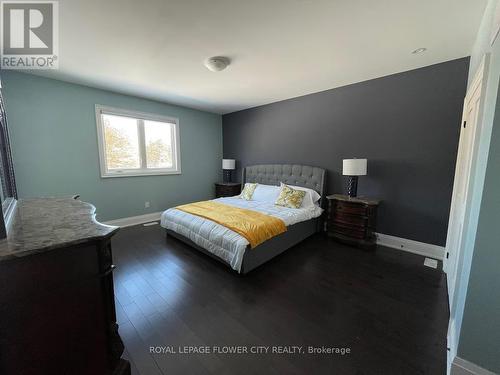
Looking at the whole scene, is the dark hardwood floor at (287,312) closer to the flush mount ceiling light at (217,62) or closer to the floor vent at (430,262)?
the floor vent at (430,262)

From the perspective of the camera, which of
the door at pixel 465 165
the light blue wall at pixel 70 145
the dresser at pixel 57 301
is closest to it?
the dresser at pixel 57 301

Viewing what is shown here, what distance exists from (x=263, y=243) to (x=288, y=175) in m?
2.02

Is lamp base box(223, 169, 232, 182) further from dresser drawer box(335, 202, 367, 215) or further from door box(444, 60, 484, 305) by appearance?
door box(444, 60, 484, 305)

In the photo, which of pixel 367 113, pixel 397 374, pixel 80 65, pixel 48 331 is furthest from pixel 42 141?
pixel 367 113

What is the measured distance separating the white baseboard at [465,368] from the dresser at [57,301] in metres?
1.92

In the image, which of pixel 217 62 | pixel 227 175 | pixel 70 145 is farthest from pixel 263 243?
pixel 70 145

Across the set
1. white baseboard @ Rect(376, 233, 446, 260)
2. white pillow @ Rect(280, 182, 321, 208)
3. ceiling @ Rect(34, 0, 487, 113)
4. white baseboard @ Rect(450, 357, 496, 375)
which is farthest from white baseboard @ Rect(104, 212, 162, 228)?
white baseboard @ Rect(450, 357, 496, 375)

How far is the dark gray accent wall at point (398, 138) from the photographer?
2552mm

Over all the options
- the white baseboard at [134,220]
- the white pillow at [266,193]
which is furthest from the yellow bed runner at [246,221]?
the white baseboard at [134,220]

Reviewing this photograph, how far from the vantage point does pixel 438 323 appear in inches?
63.3

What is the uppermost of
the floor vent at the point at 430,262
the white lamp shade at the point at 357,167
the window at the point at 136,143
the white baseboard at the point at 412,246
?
the window at the point at 136,143

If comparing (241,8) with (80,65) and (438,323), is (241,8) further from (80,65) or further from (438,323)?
(438,323)

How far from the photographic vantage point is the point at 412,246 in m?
2.83

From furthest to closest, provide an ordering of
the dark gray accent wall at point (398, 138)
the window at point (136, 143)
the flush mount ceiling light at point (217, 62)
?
1. the window at point (136, 143)
2. the dark gray accent wall at point (398, 138)
3. the flush mount ceiling light at point (217, 62)
